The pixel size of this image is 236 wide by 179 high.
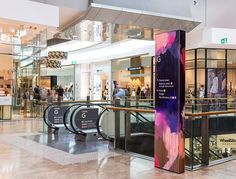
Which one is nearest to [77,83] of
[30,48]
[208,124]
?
[30,48]

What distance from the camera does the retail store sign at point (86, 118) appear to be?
8.61 metres

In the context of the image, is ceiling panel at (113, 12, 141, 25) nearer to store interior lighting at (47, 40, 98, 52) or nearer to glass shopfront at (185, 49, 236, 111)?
glass shopfront at (185, 49, 236, 111)

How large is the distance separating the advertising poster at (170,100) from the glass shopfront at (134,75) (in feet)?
44.5

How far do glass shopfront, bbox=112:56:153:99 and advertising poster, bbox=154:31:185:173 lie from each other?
535 inches

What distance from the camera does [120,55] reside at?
22.2 m

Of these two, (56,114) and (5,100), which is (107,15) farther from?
(5,100)

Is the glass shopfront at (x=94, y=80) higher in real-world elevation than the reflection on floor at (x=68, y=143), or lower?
higher

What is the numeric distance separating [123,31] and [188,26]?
2589mm

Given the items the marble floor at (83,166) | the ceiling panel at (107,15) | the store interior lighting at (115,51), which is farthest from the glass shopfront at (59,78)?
the marble floor at (83,166)

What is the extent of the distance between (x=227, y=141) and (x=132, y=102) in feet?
9.80

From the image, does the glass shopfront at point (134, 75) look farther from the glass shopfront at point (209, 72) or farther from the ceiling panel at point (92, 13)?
the ceiling panel at point (92, 13)

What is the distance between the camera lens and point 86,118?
874 centimetres

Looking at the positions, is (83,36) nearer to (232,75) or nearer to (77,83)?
(232,75)

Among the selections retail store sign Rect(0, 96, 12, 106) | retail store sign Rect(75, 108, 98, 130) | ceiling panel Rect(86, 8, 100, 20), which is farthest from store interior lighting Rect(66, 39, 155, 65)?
retail store sign Rect(75, 108, 98, 130)
